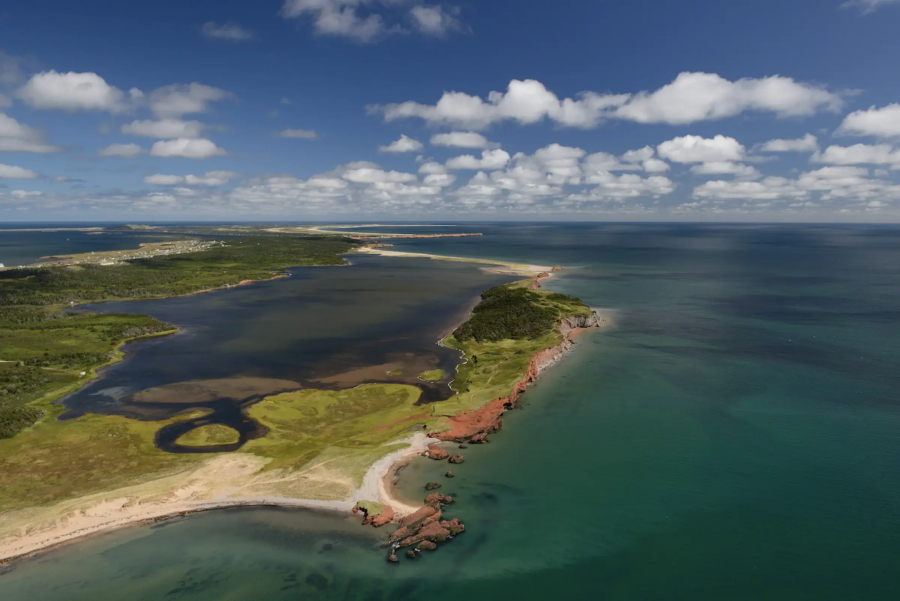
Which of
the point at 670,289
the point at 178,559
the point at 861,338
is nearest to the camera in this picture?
the point at 178,559

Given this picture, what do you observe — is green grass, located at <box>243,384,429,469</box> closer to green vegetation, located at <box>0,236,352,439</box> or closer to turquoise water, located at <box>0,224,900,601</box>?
turquoise water, located at <box>0,224,900,601</box>

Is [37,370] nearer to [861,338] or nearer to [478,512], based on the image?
[478,512]

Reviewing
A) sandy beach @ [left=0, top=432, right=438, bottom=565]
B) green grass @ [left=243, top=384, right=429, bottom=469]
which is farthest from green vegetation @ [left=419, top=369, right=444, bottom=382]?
sandy beach @ [left=0, top=432, right=438, bottom=565]

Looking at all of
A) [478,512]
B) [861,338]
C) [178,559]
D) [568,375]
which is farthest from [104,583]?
[861,338]

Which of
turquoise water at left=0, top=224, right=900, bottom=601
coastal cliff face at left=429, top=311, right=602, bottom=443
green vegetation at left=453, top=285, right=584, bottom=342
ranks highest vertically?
green vegetation at left=453, top=285, right=584, bottom=342

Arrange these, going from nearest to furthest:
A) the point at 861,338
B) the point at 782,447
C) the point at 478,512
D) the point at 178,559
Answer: the point at 178,559, the point at 478,512, the point at 782,447, the point at 861,338

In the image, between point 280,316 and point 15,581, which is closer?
point 15,581

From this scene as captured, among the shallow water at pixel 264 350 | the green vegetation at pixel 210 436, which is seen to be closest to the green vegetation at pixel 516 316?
the shallow water at pixel 264 350
